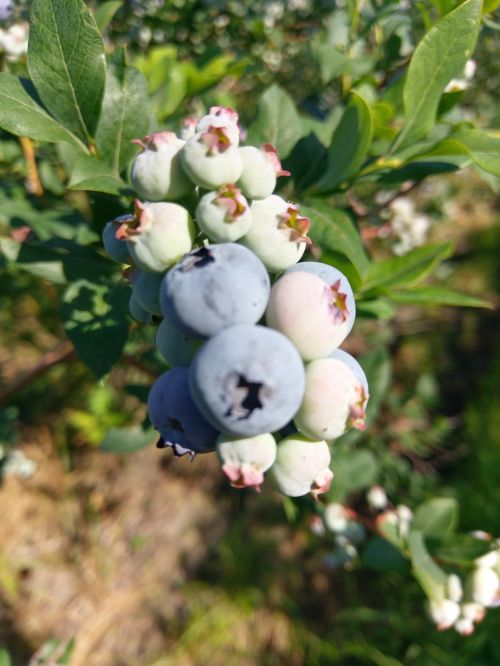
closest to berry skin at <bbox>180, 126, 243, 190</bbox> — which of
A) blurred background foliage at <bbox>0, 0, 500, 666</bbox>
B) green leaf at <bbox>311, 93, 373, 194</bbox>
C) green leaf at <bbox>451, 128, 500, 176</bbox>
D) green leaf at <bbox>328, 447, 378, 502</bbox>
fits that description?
green leaf at <bbox>311, 93, 373, 194</bbox>

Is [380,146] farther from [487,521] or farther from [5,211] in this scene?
[487,521]

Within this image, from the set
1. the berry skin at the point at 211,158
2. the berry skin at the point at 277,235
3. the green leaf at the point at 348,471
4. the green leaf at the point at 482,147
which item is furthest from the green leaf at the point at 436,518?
the berry skin at the point at 211,158

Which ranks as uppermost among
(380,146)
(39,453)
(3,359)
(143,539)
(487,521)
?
(380,146)

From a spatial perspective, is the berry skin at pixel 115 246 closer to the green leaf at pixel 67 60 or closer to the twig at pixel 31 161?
the green leaf at pixel 67 60

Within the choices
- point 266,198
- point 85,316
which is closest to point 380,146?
point 266,198

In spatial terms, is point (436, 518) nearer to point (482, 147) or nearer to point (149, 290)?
point (482, 147)

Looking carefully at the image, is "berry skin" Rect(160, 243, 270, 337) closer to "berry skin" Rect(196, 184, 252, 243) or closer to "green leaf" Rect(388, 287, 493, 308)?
"berry skin" Rect(196, 184, 252, 243)
